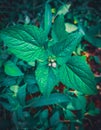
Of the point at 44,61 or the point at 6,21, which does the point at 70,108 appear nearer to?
the point at 44,61

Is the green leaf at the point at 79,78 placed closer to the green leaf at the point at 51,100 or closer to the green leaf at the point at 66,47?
the green leaf at the point at 66,47

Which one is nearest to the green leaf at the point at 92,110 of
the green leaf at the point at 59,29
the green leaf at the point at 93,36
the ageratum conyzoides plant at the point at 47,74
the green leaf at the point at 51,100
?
the ageratum conyzoides plant at the point at 47,74

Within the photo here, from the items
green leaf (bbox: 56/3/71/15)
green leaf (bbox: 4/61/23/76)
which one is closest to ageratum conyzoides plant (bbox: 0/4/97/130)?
green leaf (bbox: 4/61/23/76)

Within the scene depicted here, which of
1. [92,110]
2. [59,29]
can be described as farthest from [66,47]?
[92,110]

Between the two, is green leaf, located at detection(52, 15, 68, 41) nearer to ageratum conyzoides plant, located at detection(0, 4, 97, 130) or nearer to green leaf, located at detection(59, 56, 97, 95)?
ageratum conyzoides plant, located at detection(0, 4, 97, 130)

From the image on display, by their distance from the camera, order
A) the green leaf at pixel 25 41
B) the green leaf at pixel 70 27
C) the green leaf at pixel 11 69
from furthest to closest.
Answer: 1. the green leaf at pixel 70 27
2. the green leaf at pixel 11 69
3. the green leaf at pixel 25 41

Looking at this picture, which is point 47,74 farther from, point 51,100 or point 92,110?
point 92,110
